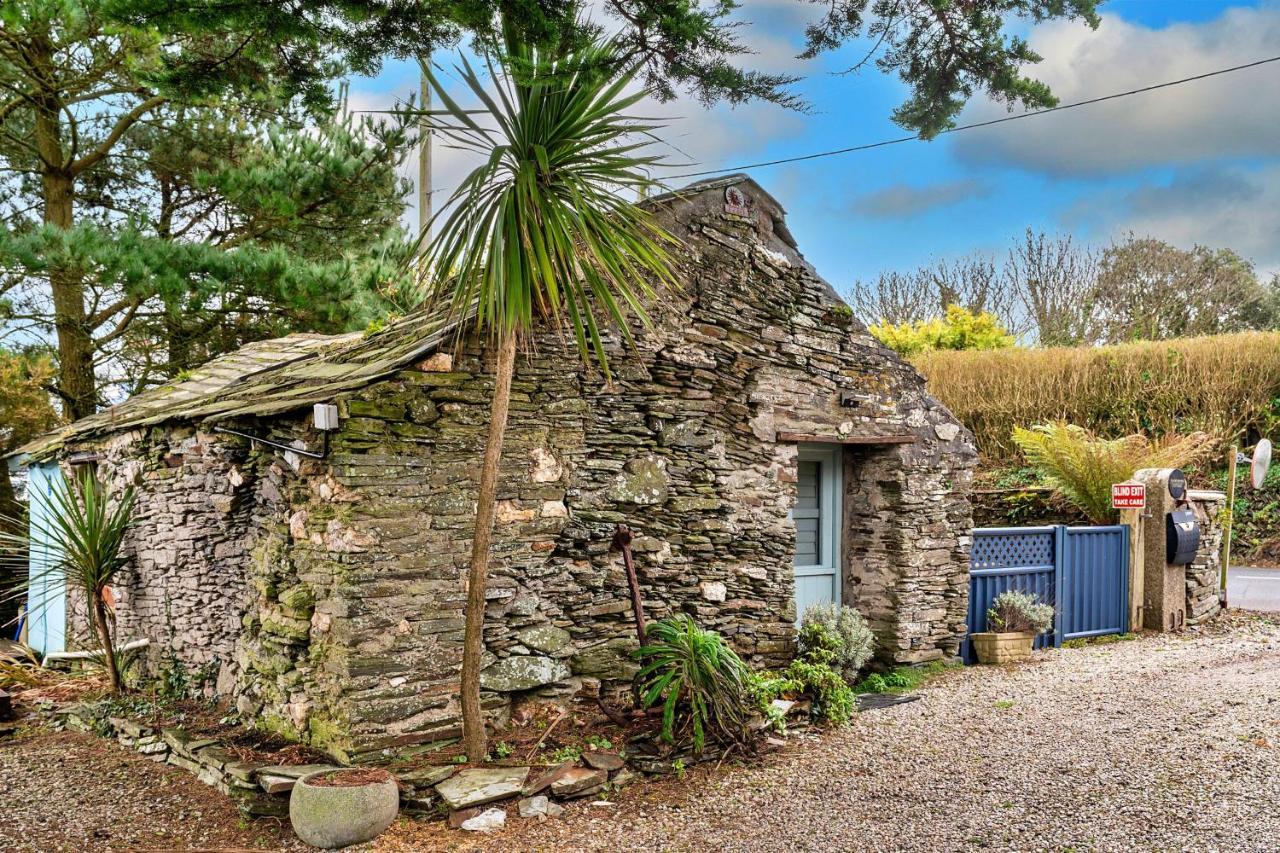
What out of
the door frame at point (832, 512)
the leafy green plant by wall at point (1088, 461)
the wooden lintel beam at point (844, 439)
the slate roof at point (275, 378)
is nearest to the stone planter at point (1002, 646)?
the door frame at point (832, 512)

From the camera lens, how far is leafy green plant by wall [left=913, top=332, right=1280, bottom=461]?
15461 millimetres

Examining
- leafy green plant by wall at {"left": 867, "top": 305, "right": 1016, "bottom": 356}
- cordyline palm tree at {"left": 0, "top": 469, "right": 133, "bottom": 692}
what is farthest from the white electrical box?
leafy green plant by wall at {"left": 867, "top": 305, "right": 1016, "bottom": 356}

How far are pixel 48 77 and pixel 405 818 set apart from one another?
34.7 ft

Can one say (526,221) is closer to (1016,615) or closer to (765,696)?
(765,696)

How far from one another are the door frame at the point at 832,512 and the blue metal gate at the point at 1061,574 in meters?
1.48

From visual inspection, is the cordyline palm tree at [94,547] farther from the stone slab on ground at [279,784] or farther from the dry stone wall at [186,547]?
the stone slab on ground at [279,784]

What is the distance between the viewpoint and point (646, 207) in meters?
7.07

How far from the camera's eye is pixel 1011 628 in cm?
912

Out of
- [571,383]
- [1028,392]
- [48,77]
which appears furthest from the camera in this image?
[1028,392]

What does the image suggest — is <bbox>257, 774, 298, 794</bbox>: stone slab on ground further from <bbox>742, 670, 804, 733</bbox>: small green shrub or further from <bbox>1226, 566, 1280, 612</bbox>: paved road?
<bbox>1226, 566, 1280, 612</bbox>: paved road

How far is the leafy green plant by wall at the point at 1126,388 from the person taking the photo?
15461 mm

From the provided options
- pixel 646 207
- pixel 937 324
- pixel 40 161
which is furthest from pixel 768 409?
pixel 937 324

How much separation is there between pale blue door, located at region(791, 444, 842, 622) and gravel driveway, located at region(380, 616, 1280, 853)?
128 cm

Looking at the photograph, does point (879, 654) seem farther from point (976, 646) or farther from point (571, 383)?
point (571, 383)
